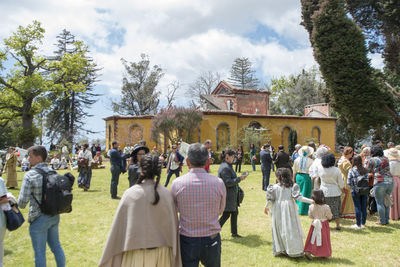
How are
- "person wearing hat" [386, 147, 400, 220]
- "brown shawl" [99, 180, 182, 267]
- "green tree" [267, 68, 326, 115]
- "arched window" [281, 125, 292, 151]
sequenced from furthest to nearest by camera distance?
"green tree" [267, 68, 326, 115]
"arched window" [281, 125, 292, 151]
"person wearing hat" [386, 147, 400, 220]
"brown shawl" [99, 180, 182, 267]

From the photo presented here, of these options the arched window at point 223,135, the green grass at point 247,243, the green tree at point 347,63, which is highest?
the green tree at point 347,63

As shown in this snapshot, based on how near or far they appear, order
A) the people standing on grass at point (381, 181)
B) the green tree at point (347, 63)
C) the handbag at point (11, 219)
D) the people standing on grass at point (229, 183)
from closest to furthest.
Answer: the handbag at point (11, 219) < the people standing on grass at point (229, 183) < the people standing on grass at point (381, 181) < the green tree at point (347, 63)

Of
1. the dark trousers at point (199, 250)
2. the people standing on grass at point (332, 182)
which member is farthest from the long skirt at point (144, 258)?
the people standing on grass at point (332, 182)

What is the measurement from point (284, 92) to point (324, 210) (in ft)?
161

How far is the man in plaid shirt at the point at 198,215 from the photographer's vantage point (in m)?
3.04

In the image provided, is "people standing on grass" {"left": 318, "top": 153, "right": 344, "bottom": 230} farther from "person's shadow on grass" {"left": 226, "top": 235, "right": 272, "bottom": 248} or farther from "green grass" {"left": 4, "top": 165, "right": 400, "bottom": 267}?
"person's shadow on grass" {"left": 226, "top": 235, "right": 272, "bottom": 248}

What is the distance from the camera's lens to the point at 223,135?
2617 centimetres

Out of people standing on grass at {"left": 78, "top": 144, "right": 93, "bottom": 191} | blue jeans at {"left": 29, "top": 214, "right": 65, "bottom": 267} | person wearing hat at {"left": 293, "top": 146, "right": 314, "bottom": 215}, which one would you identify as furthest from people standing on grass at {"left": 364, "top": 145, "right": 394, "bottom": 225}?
people standing on grass at {"left": 78, "top": 144, "right": 93, "bottom": 191}

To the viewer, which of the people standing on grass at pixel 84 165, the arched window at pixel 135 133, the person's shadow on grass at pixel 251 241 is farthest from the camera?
the arched window at pixel 135 133

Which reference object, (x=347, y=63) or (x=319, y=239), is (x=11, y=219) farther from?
(x=347, y=63)

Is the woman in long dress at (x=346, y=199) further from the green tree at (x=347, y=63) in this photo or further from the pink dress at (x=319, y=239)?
the green tree at (x=347, y=63)

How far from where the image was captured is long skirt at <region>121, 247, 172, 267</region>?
2850 millimetres

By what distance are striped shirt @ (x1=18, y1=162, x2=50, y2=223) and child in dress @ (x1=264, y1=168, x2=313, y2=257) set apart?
3.40 meters

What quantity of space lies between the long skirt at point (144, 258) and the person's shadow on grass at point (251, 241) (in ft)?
10.3
